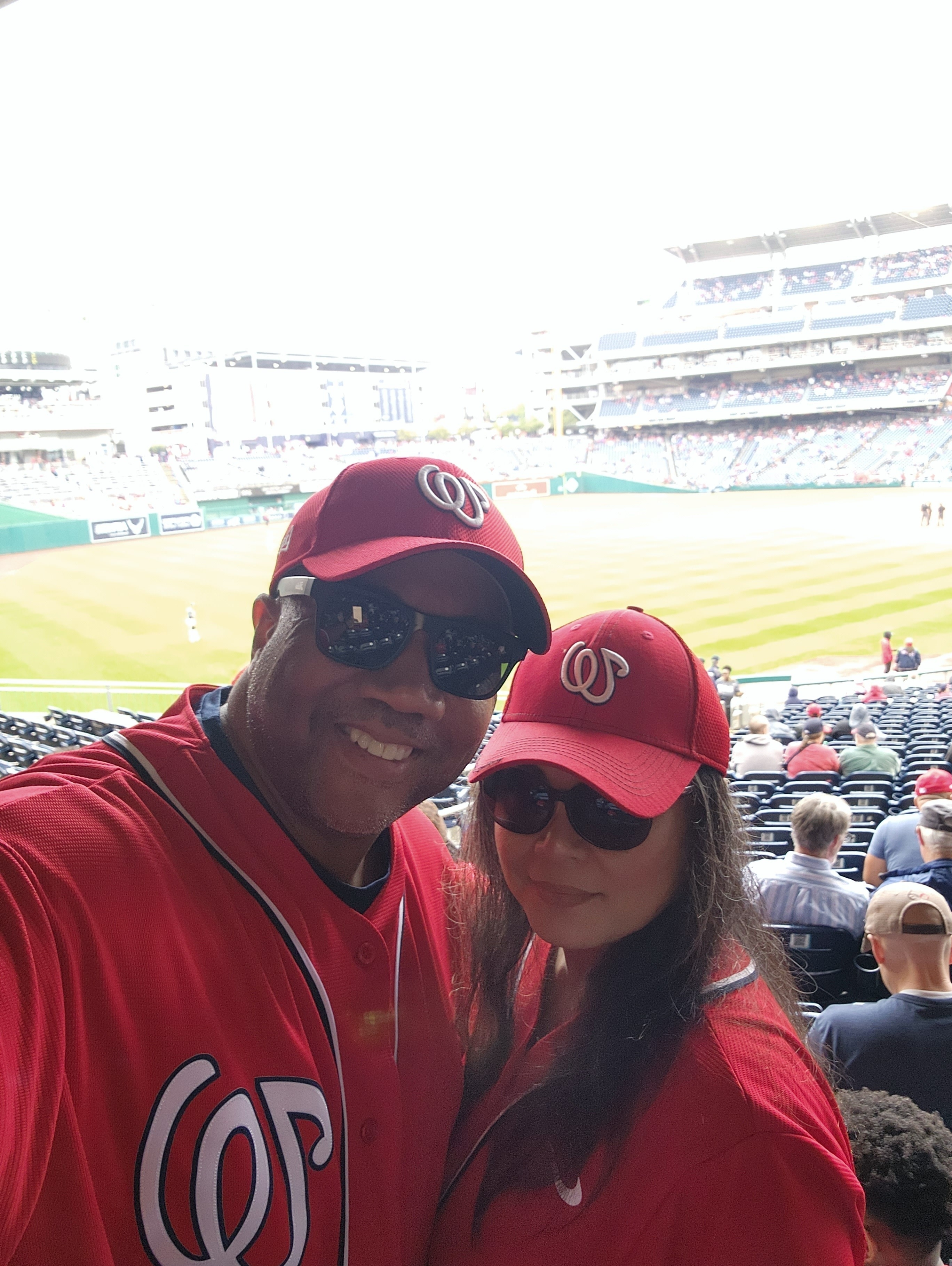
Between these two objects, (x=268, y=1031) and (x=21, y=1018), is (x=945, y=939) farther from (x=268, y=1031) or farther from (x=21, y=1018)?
(x=21, y=1018)

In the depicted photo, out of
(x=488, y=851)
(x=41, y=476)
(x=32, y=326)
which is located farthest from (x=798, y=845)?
(x=32, y=326)

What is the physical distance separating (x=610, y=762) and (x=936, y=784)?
13.4ft

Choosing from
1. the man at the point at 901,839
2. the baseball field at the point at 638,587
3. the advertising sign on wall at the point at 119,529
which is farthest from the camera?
the advertising sign on wall at the point at 119,529

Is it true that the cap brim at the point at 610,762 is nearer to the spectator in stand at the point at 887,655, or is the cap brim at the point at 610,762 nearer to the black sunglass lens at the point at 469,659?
the black sunglass lens at the point at 469,659

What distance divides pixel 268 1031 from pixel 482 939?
1.67 ft

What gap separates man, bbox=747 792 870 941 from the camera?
3512mm

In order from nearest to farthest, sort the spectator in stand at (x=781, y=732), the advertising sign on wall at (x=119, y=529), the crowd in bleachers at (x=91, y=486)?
the spectator in stand at (x=781, y=732)
the advertising sign on wall at (x=119, y=529)
the crowd in bleachers at (x=91, y=486)

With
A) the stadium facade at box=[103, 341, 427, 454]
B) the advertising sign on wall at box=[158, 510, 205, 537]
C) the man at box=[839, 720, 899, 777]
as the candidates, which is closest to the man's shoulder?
the man at box=[839, 720, 899, 777]

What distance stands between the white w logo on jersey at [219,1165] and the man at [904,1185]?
92 centimetres

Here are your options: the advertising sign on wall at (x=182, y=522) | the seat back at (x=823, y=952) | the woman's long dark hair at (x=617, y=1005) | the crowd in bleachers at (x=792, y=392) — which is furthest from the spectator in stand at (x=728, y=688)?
the crowd in bleachers at (x=792, y=392)

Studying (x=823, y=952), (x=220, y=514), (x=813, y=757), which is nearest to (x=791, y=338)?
(x=220, y=514)

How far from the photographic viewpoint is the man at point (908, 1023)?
235 centimetres

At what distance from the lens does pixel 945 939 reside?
238 cm

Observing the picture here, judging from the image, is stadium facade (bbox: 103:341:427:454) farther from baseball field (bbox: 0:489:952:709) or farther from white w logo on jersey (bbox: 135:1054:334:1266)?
white w logo on jersey (bbox: 135:1054:334:1266)
